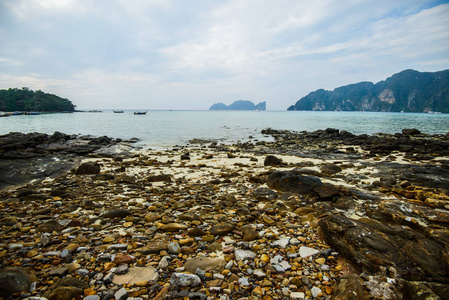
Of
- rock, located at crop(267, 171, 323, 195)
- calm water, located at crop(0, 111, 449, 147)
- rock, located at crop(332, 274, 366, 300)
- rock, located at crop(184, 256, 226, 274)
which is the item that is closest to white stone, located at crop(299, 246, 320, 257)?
rock, located at crop(332, 274, 366, 300)

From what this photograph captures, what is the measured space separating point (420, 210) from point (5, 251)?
952 centimetres

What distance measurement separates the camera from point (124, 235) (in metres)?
4.61

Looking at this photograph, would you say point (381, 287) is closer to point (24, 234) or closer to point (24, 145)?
point (24, 234)

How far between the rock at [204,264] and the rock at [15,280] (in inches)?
93.7

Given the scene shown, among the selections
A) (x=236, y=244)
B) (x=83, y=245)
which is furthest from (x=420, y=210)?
(x=83, y=245)

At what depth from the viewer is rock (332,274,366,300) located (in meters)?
2.73

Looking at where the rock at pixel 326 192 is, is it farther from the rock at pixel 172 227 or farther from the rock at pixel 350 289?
the rock at pixel 172 227

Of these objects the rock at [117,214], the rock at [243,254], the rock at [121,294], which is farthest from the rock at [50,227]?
the rock at [243,254]

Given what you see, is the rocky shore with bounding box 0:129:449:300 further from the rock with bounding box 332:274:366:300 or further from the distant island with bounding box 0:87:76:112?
the distant island with bounding box 0:87:76:112

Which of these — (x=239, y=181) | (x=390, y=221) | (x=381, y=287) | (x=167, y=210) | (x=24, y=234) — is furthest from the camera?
(x=239, y=181)

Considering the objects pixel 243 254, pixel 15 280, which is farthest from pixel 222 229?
pixel 15 280

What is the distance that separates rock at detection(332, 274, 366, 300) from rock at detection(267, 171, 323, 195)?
4201 mm

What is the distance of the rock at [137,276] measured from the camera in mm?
3191

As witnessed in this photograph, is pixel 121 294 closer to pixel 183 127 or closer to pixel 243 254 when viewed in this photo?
pixel 243 254
